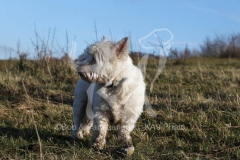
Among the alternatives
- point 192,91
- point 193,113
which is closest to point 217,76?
point 192,91

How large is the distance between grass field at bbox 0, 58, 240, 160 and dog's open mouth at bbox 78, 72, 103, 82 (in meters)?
0.76

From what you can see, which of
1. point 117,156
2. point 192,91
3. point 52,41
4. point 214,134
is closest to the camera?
point 117,156

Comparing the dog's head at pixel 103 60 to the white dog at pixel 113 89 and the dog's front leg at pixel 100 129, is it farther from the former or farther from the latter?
the dog's front leg at pixel 100 129

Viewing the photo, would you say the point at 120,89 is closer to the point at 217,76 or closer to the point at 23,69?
the point at 217,76

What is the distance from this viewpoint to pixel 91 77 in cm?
497

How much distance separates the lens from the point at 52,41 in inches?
499

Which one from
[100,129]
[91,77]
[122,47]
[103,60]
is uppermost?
[122,47]

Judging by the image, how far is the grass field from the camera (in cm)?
470

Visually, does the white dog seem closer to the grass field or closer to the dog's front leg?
the dog's front leg

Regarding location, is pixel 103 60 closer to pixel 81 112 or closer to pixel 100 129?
pixel 100 129

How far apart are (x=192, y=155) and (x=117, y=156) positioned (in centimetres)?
87

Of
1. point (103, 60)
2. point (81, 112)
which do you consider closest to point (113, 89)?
point (103, 60)

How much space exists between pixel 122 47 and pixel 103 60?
0.33 meters

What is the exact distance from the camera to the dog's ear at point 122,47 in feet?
17.1
